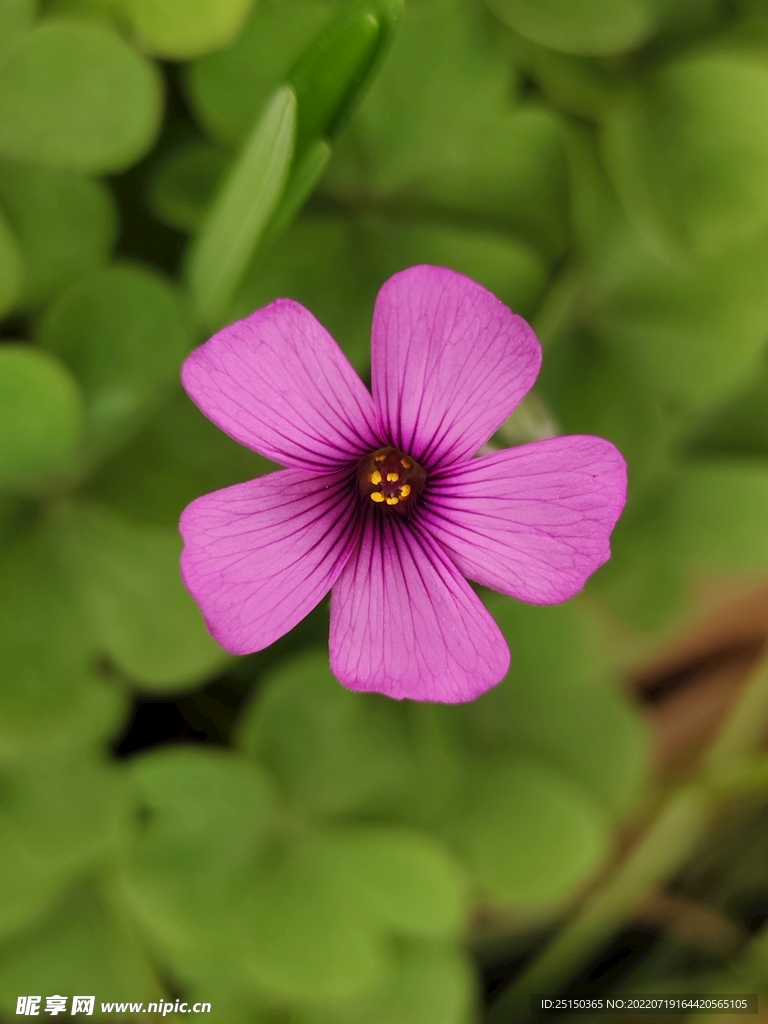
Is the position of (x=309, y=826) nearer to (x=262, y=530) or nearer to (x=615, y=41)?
(x=262, y=530)

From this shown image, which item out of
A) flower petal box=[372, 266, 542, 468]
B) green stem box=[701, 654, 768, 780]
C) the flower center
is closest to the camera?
flower petal box=[372, 266, 542, 468]

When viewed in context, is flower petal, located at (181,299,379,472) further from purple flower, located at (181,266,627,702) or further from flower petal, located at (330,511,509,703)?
flower petal, located at (330,511,509,703)

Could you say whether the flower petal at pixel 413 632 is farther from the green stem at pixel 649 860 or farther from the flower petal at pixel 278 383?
the green stem at pixel 649 860

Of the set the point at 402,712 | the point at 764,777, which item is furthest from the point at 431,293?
the point at 764,777

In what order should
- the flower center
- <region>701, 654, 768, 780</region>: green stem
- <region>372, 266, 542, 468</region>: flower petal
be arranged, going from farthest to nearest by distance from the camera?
<region>701, 654, 768, 780</region>: green stem, the flower center, <region>372, 266, 542, 468</region>: flower petal

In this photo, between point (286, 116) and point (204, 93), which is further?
point (204, 93)

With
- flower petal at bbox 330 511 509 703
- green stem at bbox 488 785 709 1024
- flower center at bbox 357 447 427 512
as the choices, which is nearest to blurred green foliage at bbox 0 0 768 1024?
green stem at bbox 488 785 709 1024

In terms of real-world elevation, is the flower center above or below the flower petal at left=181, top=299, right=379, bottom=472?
below

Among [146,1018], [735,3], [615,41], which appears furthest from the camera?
[146,1018]
